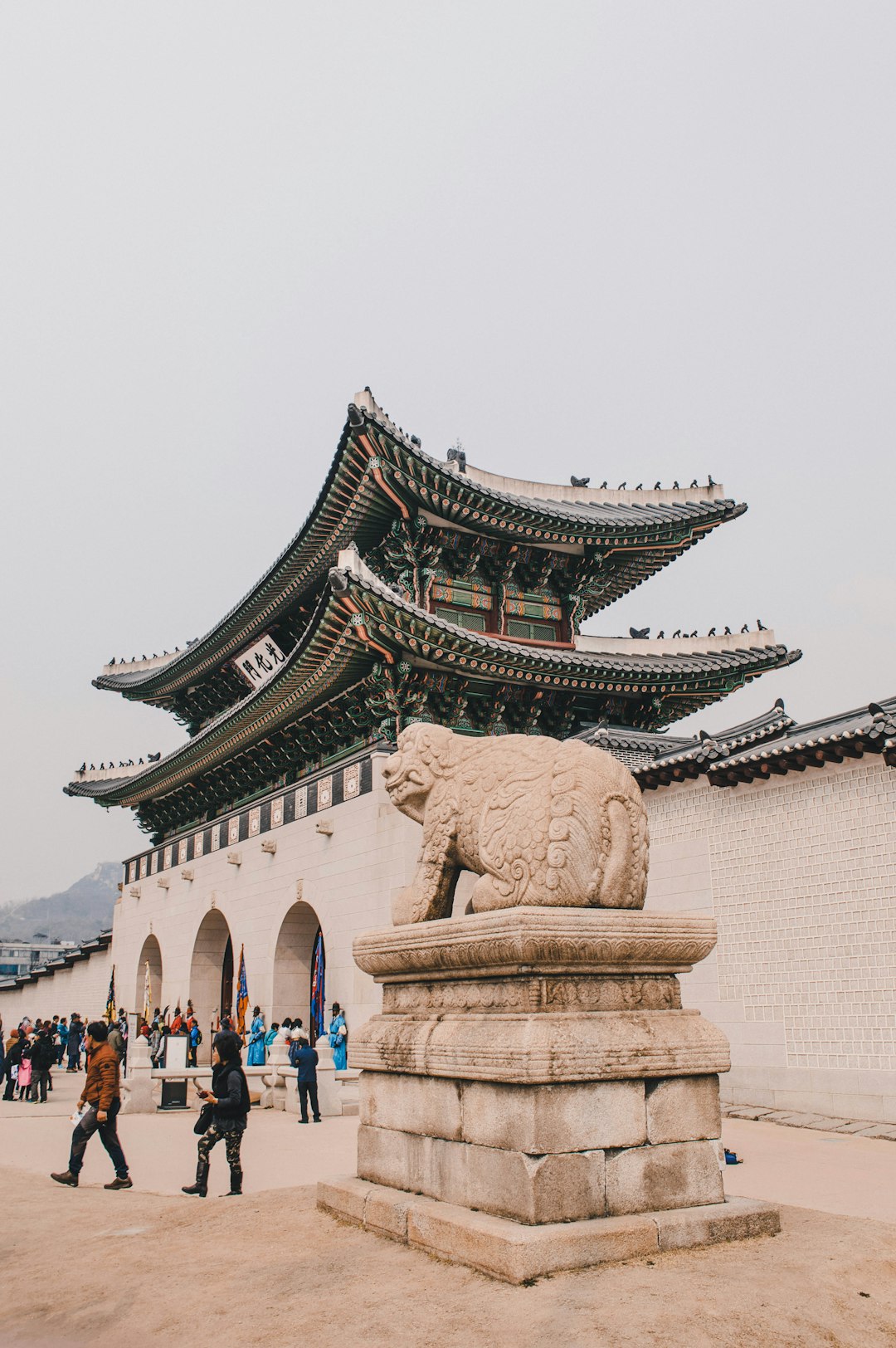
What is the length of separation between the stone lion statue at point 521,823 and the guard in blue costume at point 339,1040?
1180 centimetres

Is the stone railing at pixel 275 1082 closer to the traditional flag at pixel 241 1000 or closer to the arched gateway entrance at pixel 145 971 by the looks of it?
the traditional flag at pixel 241 1000

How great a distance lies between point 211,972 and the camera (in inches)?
1041

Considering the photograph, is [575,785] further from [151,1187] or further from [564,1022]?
[151,1187]

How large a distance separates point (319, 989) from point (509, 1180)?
53.5 feet

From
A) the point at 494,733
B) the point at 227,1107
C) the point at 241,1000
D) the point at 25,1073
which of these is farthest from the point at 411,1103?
the point at 241,1000

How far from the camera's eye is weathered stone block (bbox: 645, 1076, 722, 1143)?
16.7 feet

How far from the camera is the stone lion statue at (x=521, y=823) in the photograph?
5477mm

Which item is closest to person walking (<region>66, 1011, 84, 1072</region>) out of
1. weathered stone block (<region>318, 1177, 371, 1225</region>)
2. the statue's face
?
weathered stone block (<region>318, 1177, 371, 1225</region>)

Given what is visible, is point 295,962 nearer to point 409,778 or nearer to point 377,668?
point 377,668

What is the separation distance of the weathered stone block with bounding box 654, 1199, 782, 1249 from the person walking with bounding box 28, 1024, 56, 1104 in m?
17.1

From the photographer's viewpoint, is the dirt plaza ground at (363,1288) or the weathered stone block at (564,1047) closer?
the dirt plaza ground at (363,1288)

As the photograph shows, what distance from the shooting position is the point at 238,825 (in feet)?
82.5

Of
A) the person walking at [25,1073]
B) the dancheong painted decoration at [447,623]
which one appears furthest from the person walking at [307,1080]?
the person walking at [25,1073]

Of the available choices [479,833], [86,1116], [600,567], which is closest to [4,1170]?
[86,1116]
